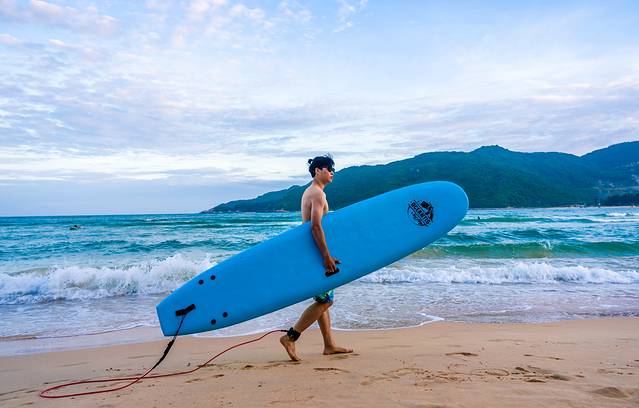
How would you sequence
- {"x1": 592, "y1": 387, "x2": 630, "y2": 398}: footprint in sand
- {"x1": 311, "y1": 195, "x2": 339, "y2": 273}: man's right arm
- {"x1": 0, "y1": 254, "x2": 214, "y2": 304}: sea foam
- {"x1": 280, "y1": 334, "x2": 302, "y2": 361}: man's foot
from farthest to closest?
{"x1": 0, "y1": 254, "x2": 214, "y2": 304}: sea foam
{"x1": 280, "y1": 334, "x2": 302, "y2": 361}: man's foot
{"x1": 311, "y1": 195, "x2": 339, "y2": 273}: man's right arm
{"x1": 592, "y1": 387, "x2": 630, "y2": 398}: footprint in sand

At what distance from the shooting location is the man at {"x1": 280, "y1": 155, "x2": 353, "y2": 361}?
302 cm

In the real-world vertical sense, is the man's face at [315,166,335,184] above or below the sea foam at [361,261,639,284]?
above

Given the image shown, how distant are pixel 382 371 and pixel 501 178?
5967 cm

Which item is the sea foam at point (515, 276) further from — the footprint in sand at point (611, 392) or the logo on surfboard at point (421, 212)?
the footprint in sand at point (611, 392)

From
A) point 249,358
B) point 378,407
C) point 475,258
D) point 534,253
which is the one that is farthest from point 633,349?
point 534,253

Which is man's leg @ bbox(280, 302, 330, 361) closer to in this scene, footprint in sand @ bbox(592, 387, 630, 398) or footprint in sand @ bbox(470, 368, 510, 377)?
footprint in sand @ bbox(470, 368, 510, 377)

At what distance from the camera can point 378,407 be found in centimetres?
207

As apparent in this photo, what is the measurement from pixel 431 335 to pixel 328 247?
5.05 feet

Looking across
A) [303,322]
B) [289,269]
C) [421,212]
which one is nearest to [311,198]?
[289,269]

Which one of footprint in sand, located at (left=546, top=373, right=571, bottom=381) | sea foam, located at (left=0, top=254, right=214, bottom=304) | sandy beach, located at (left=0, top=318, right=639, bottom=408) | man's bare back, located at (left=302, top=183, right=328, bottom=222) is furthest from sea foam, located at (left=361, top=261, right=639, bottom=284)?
footprint in sand, located at (left=546, top=373, right=571, bottom=381)

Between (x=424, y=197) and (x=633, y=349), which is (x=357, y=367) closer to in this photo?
(x=424, y=197)

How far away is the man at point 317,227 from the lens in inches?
119

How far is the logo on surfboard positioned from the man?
81 centimetres

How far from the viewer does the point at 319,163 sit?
3180mm
